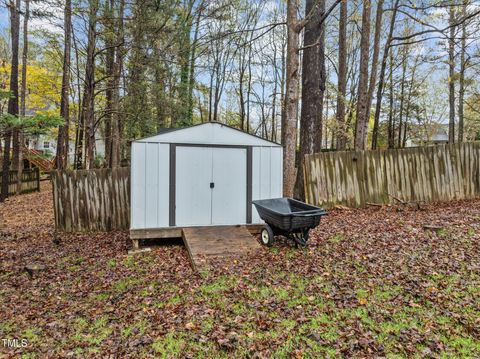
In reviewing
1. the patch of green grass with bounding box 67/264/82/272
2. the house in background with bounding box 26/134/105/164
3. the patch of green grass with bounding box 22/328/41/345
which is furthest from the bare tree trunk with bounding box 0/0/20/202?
the patch of green grass with bounding box 22/328/41/345

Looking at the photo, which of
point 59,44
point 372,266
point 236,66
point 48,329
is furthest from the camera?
point 236,66

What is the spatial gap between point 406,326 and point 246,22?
19.8 meters

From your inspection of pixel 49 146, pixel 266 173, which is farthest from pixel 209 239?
pixel 49 146

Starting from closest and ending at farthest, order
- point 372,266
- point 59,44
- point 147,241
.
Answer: point 372,266
point 147,241
point 59,44

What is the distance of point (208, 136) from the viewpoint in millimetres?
6453

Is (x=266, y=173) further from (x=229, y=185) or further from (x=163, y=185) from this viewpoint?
(x=163, y=185)

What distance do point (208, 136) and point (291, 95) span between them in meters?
2.09

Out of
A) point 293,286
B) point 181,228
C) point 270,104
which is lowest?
point 293,286

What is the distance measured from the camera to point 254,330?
3.09 metres

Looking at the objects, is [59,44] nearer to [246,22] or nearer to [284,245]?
[284,245]

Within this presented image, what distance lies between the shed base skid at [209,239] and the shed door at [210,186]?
0.74 feet

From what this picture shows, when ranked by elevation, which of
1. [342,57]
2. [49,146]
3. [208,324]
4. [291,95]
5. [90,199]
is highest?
[342,57]

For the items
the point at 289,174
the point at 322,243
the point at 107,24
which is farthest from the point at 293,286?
the point at 107,24

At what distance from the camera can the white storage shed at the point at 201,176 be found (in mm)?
6035
